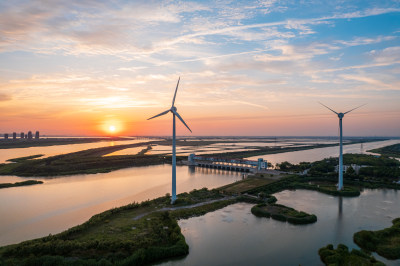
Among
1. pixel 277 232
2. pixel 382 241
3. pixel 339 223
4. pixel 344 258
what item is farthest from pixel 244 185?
pixel 344 258

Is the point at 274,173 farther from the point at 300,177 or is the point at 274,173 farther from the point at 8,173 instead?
the point at 8,173

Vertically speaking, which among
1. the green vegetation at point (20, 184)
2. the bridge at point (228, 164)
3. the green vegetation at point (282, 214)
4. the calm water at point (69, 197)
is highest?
the bridge at point (228, 164)

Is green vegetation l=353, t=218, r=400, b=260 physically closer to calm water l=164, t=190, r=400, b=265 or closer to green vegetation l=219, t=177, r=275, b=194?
calm water l=164, t=190, r=400, b=265

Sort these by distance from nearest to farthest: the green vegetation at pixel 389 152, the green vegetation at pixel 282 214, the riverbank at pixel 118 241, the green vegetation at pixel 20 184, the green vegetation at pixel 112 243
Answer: the green vegetation at pixel 112 243 → the riverbank at pixel 118 241 → the green vegetation at pixel 282 214 → the green vegetation at pixel 20 184 → the green vegetation at pixel 389 152

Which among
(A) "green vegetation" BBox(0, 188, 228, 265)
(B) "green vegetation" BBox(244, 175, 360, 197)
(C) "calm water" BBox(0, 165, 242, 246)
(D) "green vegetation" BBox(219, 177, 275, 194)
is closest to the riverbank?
(A) "green vegetation" BBox(0, 188, 228, 265)

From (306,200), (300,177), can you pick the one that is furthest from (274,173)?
(306,200)

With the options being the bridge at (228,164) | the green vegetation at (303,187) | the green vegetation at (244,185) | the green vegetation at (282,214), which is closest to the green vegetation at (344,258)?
the green vegetation at (282,214)

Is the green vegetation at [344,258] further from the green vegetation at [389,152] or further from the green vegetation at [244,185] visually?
the green vegetation at [389,152]
